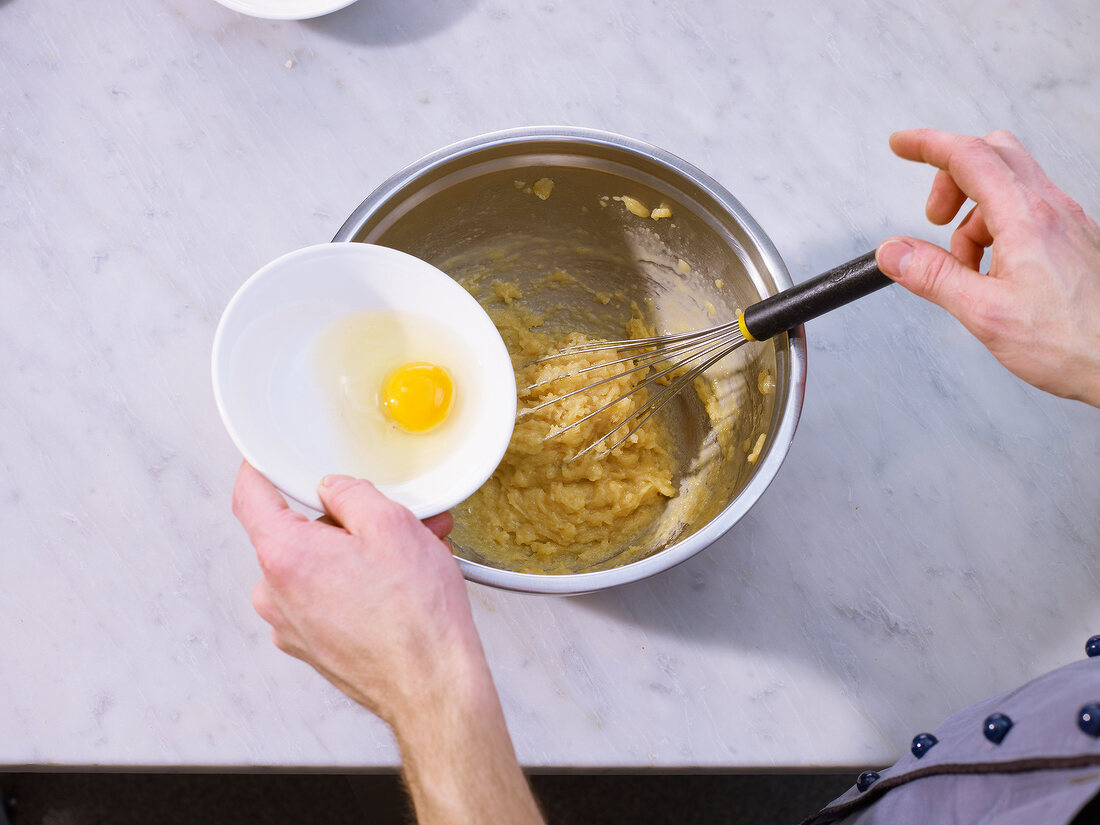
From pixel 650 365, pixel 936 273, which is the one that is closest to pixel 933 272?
pixel 936 273

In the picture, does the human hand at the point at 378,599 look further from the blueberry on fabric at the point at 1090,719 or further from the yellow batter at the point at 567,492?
the blueberry on fabric at the point at 1090,719

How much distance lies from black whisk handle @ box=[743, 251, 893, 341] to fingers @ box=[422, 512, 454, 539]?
0.53 metres

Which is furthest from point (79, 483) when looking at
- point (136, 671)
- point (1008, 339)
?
point (1008, 339)

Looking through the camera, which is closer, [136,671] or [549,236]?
[136,671]

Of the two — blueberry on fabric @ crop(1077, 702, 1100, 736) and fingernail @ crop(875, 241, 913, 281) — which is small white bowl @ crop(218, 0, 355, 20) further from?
blueberry on fabric @ crop(1077, 702, 1100, 736)

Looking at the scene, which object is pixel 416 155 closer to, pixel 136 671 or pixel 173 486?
pixel 173 486

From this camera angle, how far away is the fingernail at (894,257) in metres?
1.06

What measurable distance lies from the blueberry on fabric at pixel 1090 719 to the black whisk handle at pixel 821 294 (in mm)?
568

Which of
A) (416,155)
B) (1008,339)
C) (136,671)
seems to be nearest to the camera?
(1008,339)

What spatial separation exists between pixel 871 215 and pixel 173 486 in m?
1.44

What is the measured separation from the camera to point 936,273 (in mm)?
1087

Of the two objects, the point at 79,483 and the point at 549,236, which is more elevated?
the point at 549,236

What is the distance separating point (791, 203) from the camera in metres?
1.62

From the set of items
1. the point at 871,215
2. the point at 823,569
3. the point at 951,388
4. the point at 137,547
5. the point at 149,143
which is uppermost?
the point at 871,215
